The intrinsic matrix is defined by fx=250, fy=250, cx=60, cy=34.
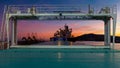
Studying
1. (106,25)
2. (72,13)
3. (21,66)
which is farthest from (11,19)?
(21,66)

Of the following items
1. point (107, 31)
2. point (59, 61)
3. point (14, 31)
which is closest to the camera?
point (59, 61)

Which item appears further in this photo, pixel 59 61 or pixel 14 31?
pixel 14 31

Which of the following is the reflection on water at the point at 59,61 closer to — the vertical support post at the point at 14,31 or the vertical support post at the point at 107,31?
the vertical support post at the point at 107,31

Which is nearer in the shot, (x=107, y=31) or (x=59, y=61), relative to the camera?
(x=59, y=61)

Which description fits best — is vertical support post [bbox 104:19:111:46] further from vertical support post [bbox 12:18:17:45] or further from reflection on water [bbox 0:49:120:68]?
reflection on water [bbox 0:49:120:68]

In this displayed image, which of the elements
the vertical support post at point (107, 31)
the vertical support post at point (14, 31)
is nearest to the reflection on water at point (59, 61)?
the vertical support post at point (107, 31)

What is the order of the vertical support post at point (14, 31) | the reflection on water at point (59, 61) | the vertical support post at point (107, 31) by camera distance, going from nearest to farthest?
the reflection on water at point (59, 61), the vertical support post at point (107, 31), the vertical support post at point (14, 31)

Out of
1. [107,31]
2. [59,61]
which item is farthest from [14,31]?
[59,61]

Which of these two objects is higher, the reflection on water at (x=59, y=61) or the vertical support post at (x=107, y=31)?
the vertical support post at (x=107, y=31)

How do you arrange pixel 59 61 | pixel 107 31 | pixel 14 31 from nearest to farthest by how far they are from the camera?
pixel 59 61 < pixel 107 31 < pixel 14 31

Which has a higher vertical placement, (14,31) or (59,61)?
(14,31)

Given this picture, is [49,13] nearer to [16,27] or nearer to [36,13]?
[36,13]

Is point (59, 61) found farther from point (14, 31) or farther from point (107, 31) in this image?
point (14, 31)

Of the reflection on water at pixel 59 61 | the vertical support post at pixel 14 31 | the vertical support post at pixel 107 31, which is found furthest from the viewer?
the vertical support post at pixel 14 31
